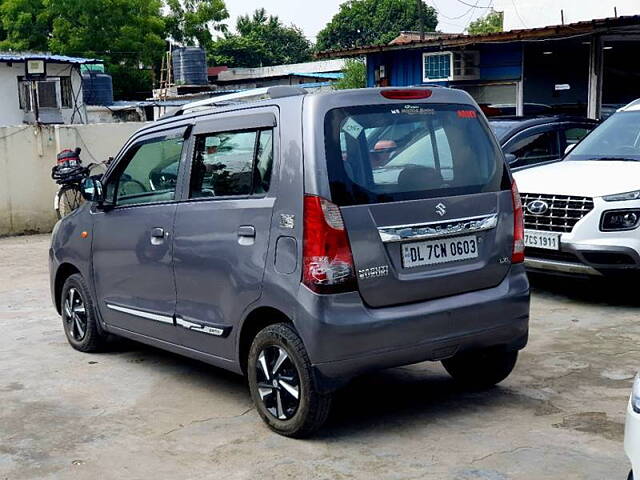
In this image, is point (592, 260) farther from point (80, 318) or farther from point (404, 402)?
point (80, 318)

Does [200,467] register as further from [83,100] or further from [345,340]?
[83,100]

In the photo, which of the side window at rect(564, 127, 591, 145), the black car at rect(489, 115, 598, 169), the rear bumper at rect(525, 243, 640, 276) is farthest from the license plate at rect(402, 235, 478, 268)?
the side window at rect(564, 127, 591, 145)

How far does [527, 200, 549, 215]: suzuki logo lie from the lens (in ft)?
26.7

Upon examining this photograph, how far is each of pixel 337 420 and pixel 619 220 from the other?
3697mm

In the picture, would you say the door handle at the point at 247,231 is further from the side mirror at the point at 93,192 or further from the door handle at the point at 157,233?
the side mirror at the point at 93,192

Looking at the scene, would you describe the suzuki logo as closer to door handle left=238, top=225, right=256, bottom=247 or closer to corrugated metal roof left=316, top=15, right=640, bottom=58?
door handle left=238, top=225, right=256, bottom=247

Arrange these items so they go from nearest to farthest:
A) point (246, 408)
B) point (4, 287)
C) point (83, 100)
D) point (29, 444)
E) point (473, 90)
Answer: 1. point (29, 444)
2. point (246, 408)
3. point (4, 287)
4. point (473, 90)
5. point (83, 100)

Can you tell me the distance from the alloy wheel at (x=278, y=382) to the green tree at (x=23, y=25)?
4471 centimetres

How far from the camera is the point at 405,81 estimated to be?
1902cm

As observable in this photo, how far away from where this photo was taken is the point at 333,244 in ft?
15.1

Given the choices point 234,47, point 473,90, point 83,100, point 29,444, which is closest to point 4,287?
point 29,444

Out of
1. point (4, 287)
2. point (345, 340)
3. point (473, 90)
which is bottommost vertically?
point (4, 287)

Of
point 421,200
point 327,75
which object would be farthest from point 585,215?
point 327,75

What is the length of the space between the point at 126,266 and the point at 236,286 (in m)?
1.40
